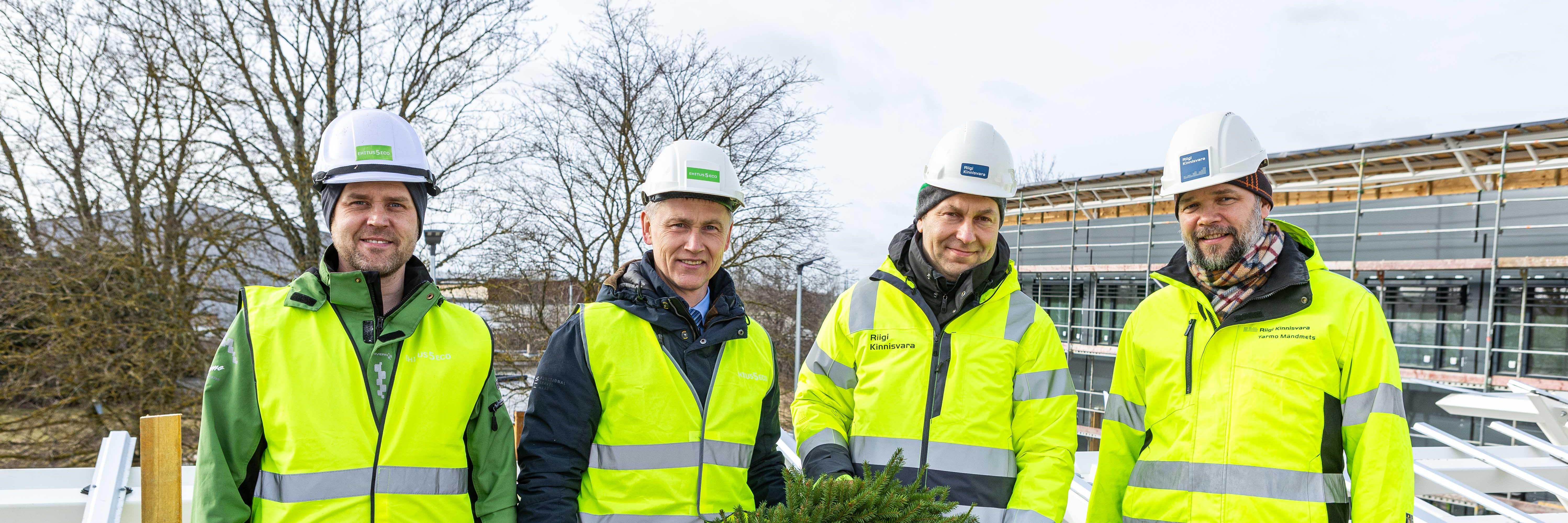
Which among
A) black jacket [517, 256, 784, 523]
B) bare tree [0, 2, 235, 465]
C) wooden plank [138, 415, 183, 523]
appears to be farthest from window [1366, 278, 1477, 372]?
bare tree [0, 2, 235, 465]

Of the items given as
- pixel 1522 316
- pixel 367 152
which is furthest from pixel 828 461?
pixel 1522 316

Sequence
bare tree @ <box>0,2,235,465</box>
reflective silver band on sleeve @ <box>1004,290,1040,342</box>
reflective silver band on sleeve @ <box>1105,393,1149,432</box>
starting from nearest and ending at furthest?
reflective silver band on sleeve @ <box>1004,290,1040,342</box>, reflective silver band on sleeve @ <box>1105,393,1149,432</box>, bare tree @ <box>0,2,235,465</box>

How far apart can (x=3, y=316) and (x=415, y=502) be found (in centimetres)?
1226

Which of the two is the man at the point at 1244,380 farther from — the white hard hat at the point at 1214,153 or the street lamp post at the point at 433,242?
the street lamp post at the point at 433,242

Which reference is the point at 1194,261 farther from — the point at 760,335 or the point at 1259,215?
the point at 760,335

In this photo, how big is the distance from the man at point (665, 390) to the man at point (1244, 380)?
49.5 inches

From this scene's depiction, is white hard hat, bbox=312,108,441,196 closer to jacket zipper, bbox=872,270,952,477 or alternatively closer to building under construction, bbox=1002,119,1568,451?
jacket zipper, bbox=872,270,952,477

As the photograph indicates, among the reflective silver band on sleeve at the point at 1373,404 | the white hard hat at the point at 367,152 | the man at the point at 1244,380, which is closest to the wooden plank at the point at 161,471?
the white hard hat at the point at 367,152

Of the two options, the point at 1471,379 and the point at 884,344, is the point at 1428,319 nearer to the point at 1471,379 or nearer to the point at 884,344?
the point at 1471,379

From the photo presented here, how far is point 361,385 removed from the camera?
2.09 meters

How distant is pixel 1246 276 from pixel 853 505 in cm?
167

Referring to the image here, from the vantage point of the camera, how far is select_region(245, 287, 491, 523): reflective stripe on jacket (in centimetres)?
199

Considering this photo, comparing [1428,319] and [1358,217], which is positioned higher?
[1358,217]

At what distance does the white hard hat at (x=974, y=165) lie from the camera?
2600 millimetres
